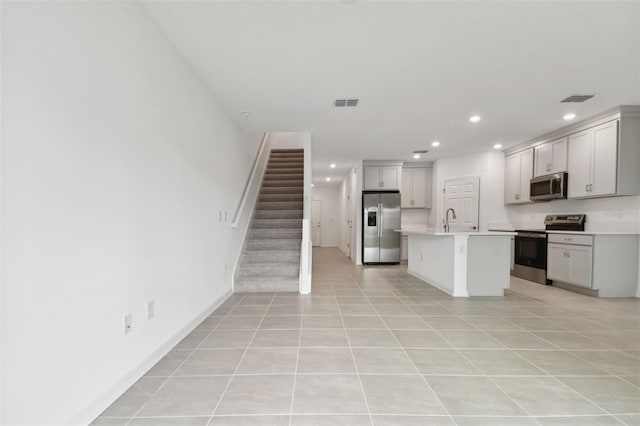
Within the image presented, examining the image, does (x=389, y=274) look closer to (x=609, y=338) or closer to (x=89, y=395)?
(x=609, y=338)

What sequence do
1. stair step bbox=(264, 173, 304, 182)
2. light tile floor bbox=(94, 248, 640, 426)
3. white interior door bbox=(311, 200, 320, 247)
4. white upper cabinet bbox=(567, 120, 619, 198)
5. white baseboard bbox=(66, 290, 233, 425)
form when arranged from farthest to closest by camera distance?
1. white interior door bbox=(311, 200, 320, 247)
2. stair step bbox=(264, 173, 304, 182)
3. white upper cabinet bbox=(567, 120, 619, 198)
4. light tile floor bbox=(94, 248, 640, 426)
5. white baseboard bbox=(66, 290, 233, 425)

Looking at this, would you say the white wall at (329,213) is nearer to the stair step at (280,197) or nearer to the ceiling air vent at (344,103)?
the stair step at (280,197)

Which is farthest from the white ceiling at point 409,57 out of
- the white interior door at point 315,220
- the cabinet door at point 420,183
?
the white interior door at point 315,220

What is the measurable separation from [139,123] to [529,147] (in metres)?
6.32

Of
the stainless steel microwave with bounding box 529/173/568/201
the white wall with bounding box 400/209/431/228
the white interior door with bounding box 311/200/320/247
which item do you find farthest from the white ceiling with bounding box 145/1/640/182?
the white interior door with bounding box 311/200/320/247

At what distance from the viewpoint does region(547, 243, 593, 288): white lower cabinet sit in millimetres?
4047

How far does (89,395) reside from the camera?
1.48 meters

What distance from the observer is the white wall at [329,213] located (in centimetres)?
1177

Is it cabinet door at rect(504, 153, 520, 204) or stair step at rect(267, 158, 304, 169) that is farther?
stair step at rect(267, 158, 304, 169)

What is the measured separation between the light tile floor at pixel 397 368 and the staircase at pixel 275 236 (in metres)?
0.86

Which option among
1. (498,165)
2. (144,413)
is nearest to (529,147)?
(498,165)

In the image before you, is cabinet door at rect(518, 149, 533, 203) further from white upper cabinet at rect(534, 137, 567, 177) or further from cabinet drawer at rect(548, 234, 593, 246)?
cabinet drawer at rect(548, 234, 593, 246)

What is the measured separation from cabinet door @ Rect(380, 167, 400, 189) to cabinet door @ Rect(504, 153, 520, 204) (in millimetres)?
2304

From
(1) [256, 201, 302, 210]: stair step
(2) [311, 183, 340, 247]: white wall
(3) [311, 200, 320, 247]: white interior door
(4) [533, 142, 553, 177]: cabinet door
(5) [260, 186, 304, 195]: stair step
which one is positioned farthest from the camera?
(2) [311, 183, 340, 247]: white wall
